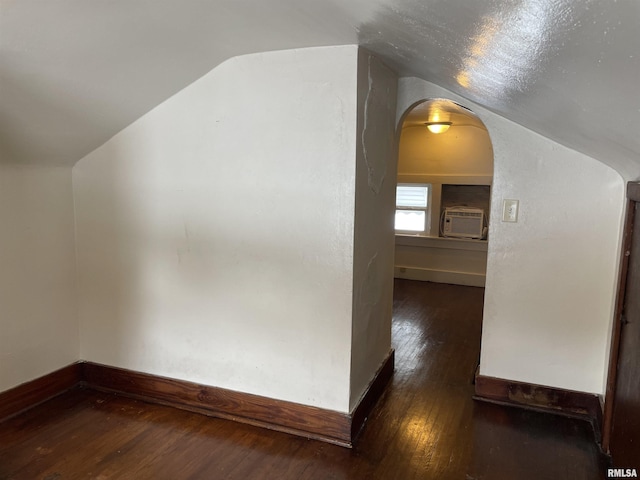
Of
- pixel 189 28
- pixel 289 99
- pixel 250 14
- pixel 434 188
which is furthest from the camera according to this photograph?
pixel 434 188

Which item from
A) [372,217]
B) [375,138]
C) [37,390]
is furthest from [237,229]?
[37,390]

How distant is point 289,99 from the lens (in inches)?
85.9

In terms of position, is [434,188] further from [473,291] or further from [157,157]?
[157,157]

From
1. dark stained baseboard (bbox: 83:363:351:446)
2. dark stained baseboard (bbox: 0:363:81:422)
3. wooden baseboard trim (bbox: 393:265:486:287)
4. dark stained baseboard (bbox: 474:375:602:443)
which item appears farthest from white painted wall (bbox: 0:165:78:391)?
wooden baseboard trim (bbox: 393:265:486:287)

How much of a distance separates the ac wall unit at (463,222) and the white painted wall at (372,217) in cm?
301

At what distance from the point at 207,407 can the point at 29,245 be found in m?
1.33

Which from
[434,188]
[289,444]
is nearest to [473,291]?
[434,188]

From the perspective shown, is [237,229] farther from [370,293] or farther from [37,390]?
[37,390]

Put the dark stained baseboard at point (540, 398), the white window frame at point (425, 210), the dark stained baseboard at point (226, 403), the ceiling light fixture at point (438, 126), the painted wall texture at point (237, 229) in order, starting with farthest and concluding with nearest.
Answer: the white window frame at point (425, 210) < the ceiling light fixture at point (438, 126) < the dark stained baseboard at point (540, 398) < the dark stained baseboard at point (226, 403) < the painted wall texture at point (237, 229)

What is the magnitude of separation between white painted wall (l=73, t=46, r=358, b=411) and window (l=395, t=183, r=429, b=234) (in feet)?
12.5

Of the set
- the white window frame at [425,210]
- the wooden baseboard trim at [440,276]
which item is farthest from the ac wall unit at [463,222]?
the wooden baseboard trim at [440,276]

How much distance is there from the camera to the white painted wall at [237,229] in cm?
217

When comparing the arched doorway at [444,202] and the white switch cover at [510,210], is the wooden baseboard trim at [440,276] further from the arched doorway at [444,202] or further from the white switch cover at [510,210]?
the white switch cover at [510,210]

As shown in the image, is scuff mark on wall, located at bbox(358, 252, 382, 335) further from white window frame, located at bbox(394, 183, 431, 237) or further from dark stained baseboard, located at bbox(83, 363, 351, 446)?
white window frame, located at bbox(394, 183, 431, 237)
